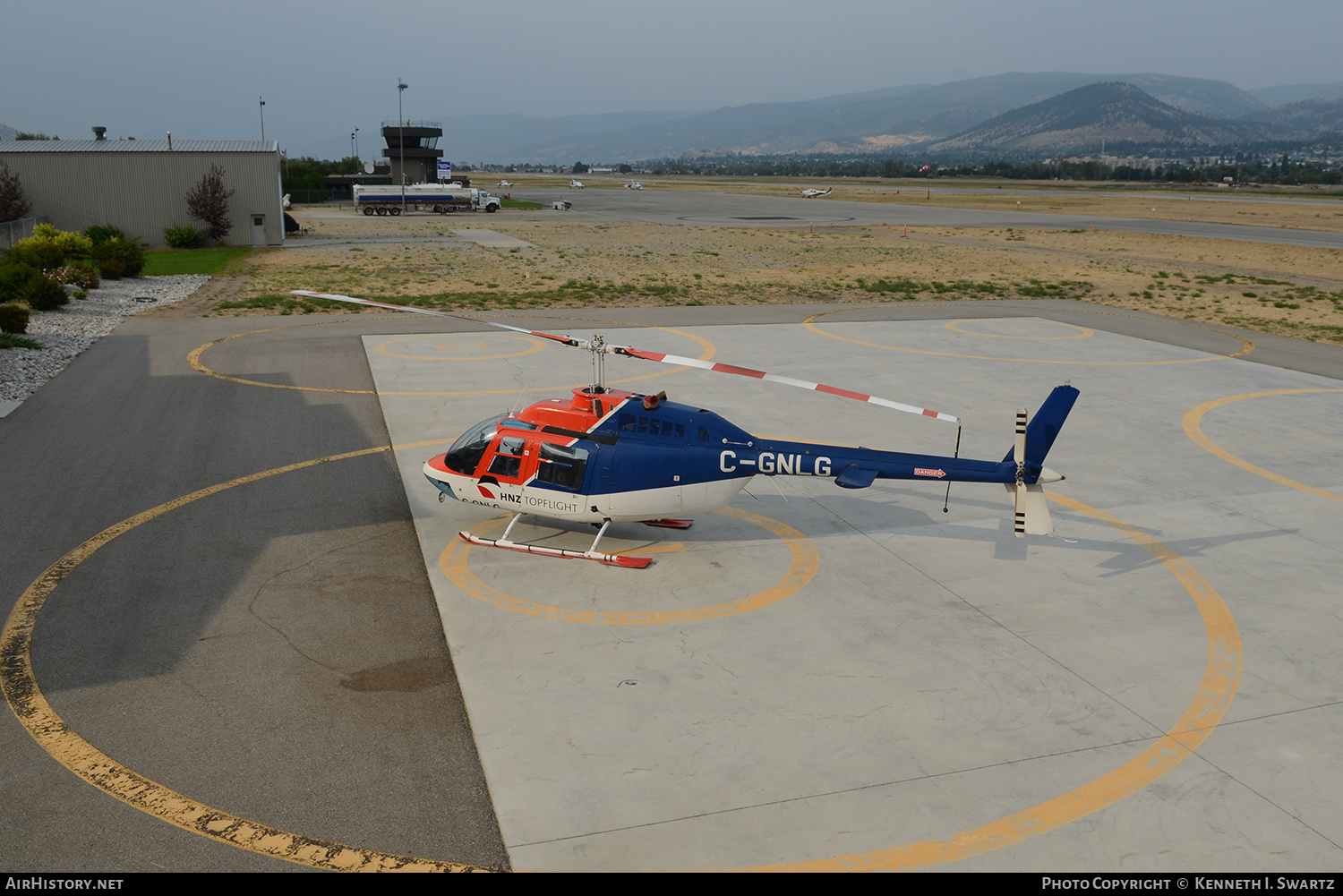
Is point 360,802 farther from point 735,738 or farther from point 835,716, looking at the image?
point 835,716

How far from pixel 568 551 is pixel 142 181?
62.9 meters

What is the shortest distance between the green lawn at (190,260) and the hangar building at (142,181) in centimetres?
253

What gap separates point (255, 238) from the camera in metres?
68.4

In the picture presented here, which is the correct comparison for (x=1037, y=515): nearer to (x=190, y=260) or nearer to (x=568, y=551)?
(x=568, y=551)

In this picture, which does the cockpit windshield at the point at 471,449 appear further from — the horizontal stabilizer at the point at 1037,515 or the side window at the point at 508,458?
the horizontal stabilizer at the point at 1037,515

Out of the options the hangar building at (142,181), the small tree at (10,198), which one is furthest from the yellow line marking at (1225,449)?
the small tree at (10,198)

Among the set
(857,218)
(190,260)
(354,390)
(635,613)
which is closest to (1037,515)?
(635,613)

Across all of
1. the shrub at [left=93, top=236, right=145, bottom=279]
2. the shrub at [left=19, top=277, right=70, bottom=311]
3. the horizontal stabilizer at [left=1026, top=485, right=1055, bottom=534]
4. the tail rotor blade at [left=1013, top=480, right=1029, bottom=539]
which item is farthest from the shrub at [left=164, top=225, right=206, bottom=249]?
the horizontal stabilizer at [left=1026, top=485, right=1055, bottom=534]

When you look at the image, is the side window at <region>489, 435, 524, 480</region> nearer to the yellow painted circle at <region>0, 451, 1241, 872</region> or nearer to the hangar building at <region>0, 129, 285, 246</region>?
the yellow painted circle at <region>0, 451, 1241, 872</region>

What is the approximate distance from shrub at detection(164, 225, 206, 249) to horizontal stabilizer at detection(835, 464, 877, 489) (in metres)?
63.5

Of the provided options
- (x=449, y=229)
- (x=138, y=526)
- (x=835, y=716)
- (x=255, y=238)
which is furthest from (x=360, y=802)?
(x=449, y=229)

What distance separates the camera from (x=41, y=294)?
39.6 metres

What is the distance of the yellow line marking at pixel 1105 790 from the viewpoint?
9.55m
